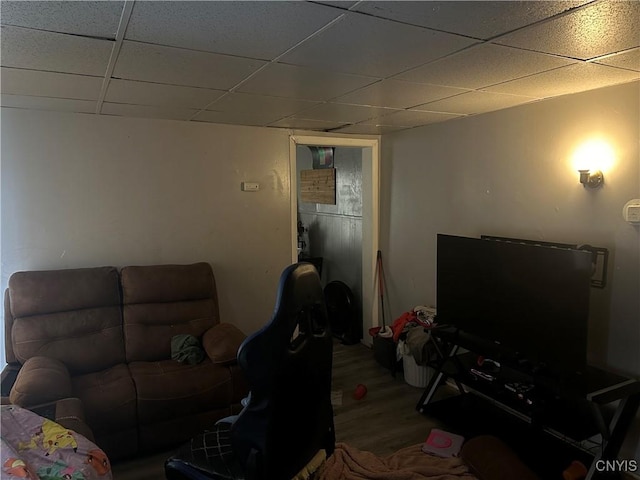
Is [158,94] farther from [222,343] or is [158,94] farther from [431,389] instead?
[431,389]

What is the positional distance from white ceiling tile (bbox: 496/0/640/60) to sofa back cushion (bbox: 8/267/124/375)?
115 inches

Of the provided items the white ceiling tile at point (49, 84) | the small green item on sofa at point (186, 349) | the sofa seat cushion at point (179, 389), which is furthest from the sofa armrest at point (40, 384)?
the white ceiling tile at point (49, 84)

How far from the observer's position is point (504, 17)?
155cm

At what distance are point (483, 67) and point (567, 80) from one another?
62 centimetres

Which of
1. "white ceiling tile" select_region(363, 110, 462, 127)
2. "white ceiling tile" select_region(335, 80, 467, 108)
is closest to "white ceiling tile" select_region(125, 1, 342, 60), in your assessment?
"white ceiling tile" select_region(335, 80, 467, 108)

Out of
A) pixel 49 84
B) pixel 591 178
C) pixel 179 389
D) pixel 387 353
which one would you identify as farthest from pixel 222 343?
pixel 591 178

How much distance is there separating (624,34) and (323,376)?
1788 millimetres

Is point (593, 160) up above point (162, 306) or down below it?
above

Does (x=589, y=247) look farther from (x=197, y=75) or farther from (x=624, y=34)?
(x=197, y=75)

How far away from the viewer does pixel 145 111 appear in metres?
3.21

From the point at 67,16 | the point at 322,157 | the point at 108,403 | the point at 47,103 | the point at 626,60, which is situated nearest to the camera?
the point at 67,16

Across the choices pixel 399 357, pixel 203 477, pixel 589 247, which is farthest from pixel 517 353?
pixel 203 477

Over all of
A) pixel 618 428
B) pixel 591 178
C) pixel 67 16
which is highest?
pixel 67 16

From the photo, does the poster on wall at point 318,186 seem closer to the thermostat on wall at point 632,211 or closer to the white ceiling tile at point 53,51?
the thermostat on wall at point 632,211
